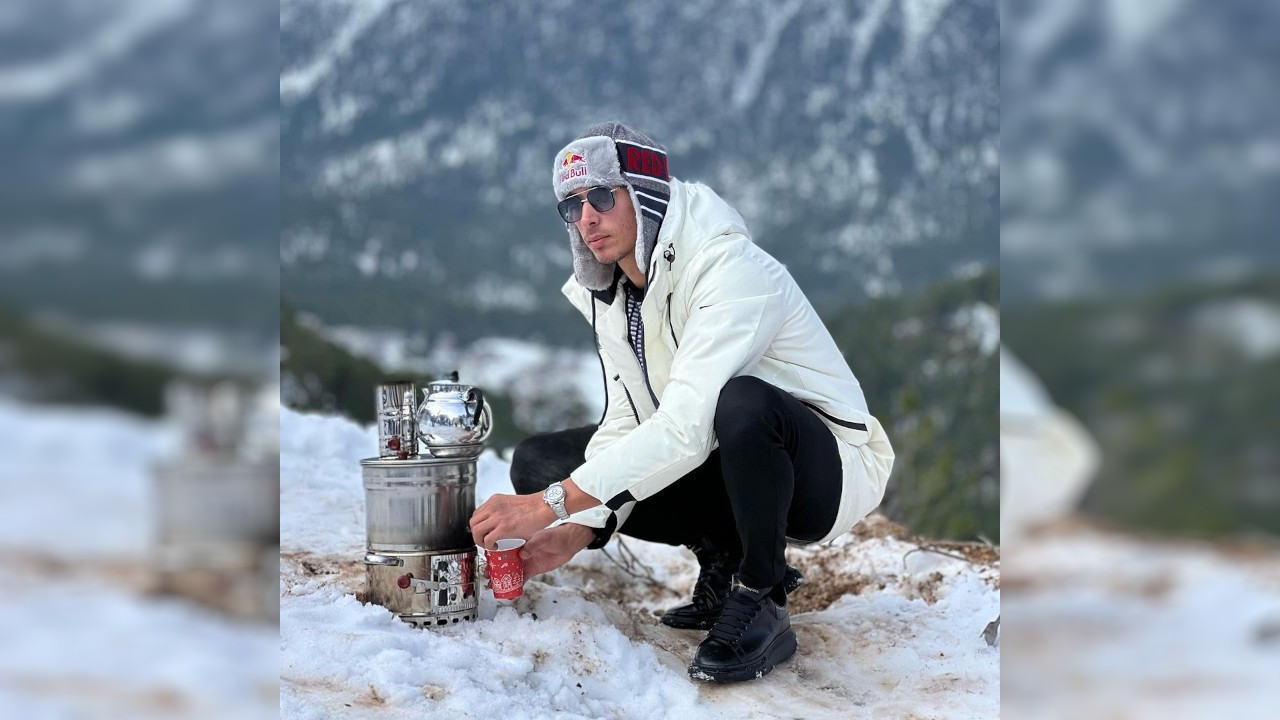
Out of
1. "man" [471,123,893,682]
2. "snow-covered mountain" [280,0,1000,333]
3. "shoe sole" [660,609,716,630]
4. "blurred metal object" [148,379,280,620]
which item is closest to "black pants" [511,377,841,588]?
"man" [471,123,893,682]

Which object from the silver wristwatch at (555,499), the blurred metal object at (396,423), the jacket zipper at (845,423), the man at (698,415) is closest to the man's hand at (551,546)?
the man at (698,415)

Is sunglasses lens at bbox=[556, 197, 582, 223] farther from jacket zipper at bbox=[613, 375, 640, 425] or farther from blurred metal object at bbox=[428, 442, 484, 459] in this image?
blurred metal object at bbox=[428, 442, 484, 459]

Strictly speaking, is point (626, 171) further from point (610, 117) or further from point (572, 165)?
point (610, 117)

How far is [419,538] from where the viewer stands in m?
2.43

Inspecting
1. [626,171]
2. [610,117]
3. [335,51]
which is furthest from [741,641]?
[335,51]

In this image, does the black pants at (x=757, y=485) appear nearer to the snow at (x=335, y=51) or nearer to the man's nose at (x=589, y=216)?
the man's nose at (x=589, y=216)

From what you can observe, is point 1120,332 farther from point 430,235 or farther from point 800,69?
point 800,69

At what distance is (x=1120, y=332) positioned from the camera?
30.4 inches

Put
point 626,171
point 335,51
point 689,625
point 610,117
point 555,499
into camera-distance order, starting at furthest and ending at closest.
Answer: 1. point 335,51
2. point 610,117
3. point 689,625
4. point 626,171
5. point 555,499

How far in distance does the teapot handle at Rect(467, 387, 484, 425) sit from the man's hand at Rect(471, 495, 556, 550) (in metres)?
0.27

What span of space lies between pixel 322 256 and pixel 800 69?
218 inches

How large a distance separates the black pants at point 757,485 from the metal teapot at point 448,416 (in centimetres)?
37

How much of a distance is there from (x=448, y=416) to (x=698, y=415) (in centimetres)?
61

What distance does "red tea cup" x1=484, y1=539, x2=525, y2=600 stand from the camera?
93.6 inches
